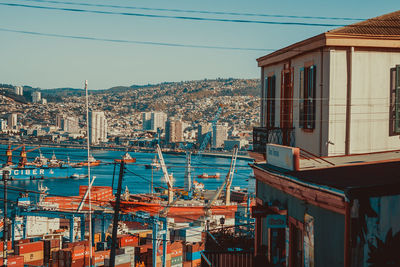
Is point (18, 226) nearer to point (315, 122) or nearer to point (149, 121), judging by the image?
point (315, 122)

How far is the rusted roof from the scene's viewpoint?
593 cm

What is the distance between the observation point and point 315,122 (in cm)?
606

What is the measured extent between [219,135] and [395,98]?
4694 inches

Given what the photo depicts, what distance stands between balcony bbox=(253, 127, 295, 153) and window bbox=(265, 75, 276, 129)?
1.35 ft

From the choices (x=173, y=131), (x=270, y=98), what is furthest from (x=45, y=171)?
(x=270, y=98)

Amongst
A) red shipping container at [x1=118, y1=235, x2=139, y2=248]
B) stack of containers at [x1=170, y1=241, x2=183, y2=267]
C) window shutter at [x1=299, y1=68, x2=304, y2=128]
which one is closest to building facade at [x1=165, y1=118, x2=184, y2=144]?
red shipping container at [x1=118, y1=235, x2=139, y2=248]

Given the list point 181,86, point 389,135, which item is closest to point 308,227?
point 389,135

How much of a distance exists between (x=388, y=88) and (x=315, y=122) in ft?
2.93

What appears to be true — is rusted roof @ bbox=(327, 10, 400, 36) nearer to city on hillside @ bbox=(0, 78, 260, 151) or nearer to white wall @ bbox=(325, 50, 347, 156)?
white wall @ bbox=(325, 50, 347, 156)

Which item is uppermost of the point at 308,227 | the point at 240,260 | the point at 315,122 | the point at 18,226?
the point at 315,122

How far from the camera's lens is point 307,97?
6230 millimetres

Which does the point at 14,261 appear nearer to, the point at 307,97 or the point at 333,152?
the point at 307,97

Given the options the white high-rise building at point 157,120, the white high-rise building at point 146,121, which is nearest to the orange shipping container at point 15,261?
the white high-rise building at point 146,121

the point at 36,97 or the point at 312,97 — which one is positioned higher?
the point at 36,97
